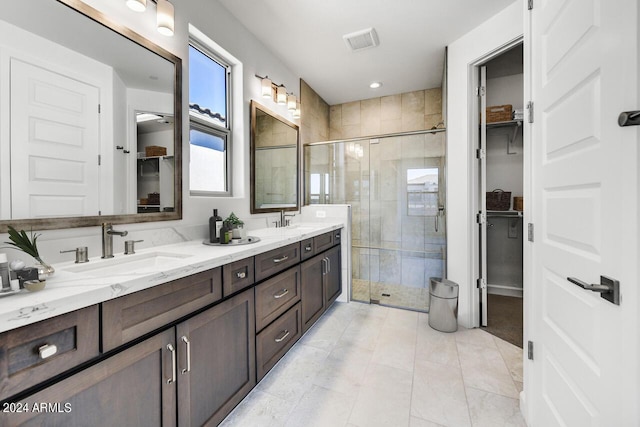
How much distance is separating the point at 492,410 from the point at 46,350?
2.04 metres

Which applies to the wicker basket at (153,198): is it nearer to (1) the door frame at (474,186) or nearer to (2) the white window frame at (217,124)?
(2) the white window frame at (217,124)

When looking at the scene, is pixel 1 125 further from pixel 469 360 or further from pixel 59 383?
pixel 469 360

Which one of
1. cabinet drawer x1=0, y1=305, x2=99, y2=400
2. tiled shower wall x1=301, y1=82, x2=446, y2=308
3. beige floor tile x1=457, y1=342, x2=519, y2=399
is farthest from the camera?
tiled shower wall x1=301, y1=82, x2=446, y2=308

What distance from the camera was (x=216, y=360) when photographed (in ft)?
4.18

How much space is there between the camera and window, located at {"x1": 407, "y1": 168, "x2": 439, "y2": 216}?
2.92 meters

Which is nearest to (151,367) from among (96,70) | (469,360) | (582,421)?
(96,70)

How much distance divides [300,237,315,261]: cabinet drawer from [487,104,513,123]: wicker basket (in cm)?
243

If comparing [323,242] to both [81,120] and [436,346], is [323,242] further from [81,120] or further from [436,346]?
[81,120]

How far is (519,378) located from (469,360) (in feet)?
0.99

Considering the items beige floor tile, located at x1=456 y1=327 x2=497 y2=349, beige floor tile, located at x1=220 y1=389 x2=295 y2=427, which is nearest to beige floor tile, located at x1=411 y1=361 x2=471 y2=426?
beige floor tile, located at x1=456 y1=327 x2=497 y2=349

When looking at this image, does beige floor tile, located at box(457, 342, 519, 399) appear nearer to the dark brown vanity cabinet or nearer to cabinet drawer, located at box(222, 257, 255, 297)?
the dark brown vanity cabinet

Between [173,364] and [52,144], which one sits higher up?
[52,144]

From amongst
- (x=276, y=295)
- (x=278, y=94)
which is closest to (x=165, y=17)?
(x=278, y=94)

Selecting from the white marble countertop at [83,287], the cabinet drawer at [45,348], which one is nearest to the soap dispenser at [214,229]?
the white marble countertop at [83,287]
